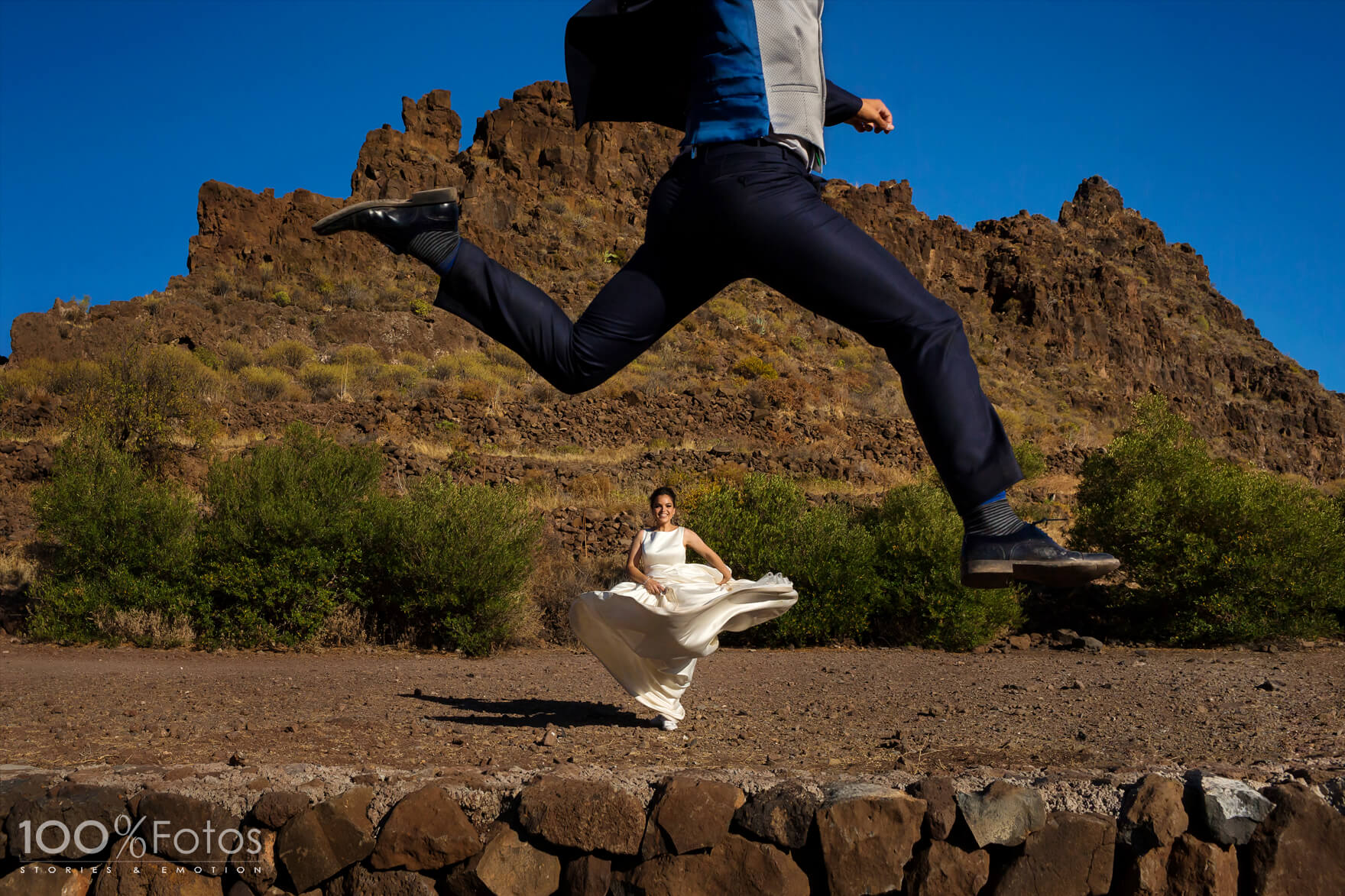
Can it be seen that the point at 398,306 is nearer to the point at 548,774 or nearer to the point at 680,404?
the point at 680,404

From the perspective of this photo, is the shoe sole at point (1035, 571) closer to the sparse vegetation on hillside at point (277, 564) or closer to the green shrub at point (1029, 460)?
the sparse vegetation on hillside at point (277, 564)

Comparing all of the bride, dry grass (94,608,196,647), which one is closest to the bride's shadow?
the bride

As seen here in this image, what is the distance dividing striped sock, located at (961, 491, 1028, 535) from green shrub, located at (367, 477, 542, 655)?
9558 mm

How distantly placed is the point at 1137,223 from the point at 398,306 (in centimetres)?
6756

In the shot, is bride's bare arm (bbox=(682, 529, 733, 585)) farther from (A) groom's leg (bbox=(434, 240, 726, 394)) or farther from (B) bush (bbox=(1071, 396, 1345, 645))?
(B) bush (bbox=(1071, 396, 1345, 645))

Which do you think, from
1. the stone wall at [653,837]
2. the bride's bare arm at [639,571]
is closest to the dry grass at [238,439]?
the bride's bare arm at [639,571]

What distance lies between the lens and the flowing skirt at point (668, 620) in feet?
20.1

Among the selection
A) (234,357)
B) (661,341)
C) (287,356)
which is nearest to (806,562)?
(234,357)

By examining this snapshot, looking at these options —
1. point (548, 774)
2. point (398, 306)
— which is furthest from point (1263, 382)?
point (548, 774)

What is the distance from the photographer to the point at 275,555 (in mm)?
10875

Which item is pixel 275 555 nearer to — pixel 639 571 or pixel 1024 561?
pixel 639 571

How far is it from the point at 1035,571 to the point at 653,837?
170cm

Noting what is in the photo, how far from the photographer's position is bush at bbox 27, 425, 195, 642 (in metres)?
10.9

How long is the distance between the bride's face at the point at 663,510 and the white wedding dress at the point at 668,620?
2.09 feet
